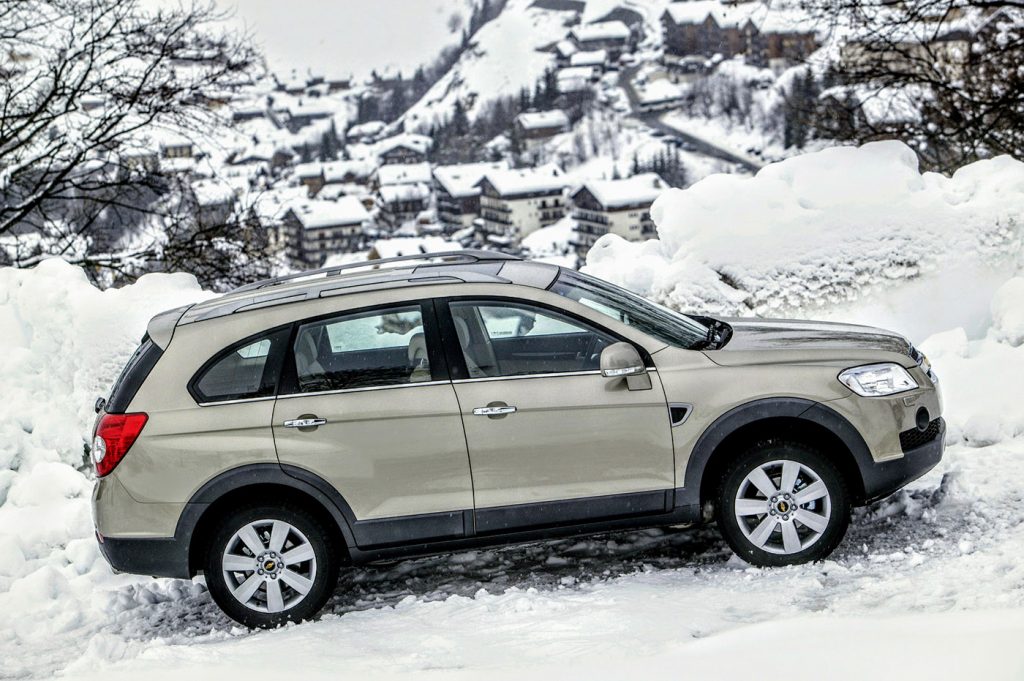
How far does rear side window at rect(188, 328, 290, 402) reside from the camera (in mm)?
5230

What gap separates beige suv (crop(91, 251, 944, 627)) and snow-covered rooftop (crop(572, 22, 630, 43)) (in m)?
142

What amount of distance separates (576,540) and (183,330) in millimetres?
2416

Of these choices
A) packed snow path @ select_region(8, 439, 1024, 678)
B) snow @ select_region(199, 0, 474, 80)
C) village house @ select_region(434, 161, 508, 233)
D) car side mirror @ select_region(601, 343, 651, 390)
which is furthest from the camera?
snow @ select_region(199, 0, 474, 80)

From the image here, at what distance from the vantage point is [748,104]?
93.1 metres

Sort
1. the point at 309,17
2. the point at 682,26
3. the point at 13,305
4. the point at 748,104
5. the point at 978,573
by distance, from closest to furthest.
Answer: the point at 978,573
the point at 13,305
the point at 748,104
the point at 682,26
the point at 309,17

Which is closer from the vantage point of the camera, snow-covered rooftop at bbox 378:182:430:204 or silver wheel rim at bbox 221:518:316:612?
silver wheel rim at bbox 221:518:316:612

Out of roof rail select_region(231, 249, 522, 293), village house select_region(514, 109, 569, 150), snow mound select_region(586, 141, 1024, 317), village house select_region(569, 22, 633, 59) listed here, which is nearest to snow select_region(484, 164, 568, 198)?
village house select_region(514, 109, 569, 150)

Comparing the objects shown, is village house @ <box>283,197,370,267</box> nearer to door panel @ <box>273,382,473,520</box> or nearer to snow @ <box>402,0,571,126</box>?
door panel @ <box>273,382,473,520</box>

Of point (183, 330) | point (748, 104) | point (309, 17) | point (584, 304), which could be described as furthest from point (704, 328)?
point (309, 17)

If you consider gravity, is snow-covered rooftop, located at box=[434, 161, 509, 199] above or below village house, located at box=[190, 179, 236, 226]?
above

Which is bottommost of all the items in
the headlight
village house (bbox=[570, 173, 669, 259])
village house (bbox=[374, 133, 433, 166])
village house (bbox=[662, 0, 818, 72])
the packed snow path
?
the packed snow path

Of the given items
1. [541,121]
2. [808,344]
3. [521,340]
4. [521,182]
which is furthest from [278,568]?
[541,121]

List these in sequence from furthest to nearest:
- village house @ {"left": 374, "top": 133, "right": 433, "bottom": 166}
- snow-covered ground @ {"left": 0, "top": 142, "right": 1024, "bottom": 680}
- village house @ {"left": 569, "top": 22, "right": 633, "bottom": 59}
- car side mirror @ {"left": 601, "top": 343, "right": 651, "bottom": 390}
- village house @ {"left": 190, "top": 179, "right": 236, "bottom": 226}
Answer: village house @ {"left": 569, "top": 22, "right": 633, "bottom": 59} < village house @ {"left": 374, "top": 133, "right": 433, "bottom": 166} < village house @ {"left": 190, "top": 179, "right": 236, "bottom": 226} < car side mirror @ {"left": 601, "top": 343, "right": 651, "bottom": 390} < snow-covered ground @ {"left": 0, "top": 142, "right": 1024, "bottom": 680}

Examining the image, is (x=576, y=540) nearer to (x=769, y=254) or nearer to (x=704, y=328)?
(x=704, y=328)
